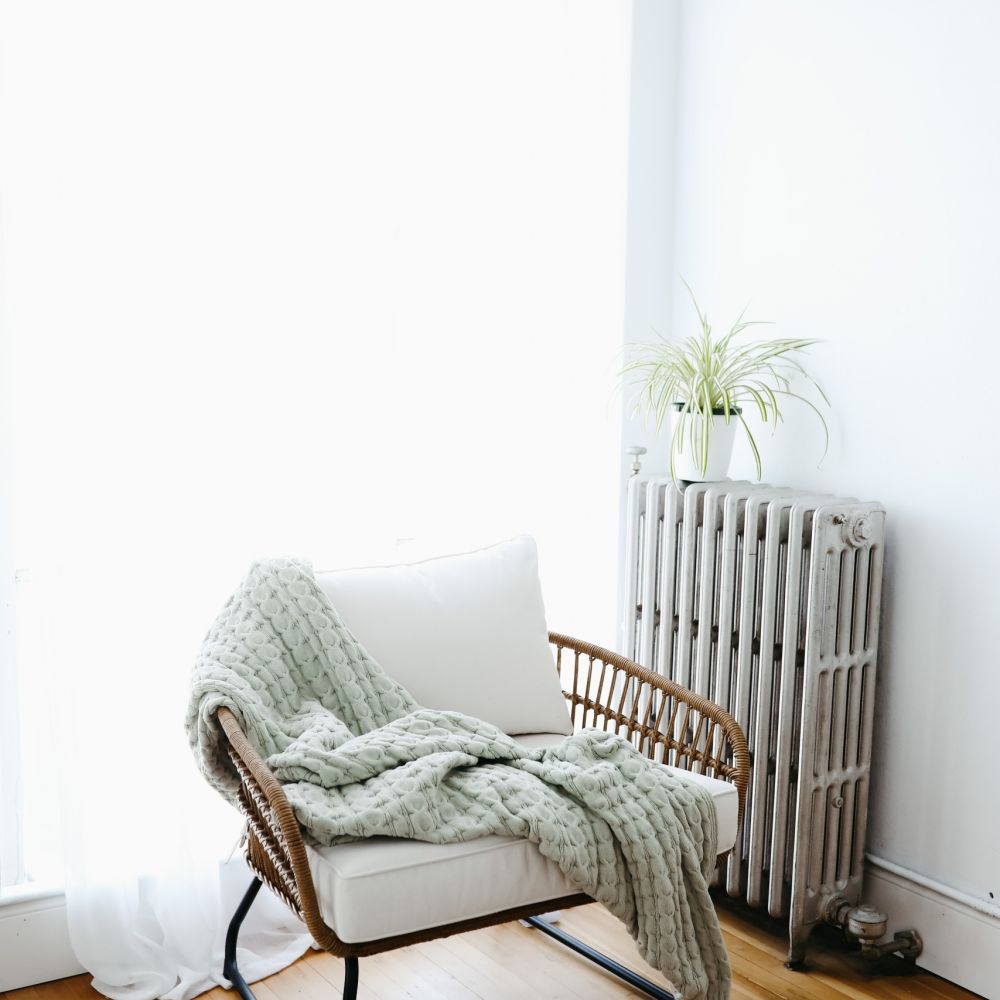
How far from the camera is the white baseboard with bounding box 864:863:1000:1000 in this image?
2062mm

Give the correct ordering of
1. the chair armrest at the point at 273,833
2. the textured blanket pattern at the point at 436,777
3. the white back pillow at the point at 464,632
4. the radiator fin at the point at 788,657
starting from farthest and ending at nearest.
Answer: the radiator fin at the point at 788,657, the white back pillow at the point at 464,632, the textured blanket pattern at the point at 436,777, the chair armrest at the point at 273,833

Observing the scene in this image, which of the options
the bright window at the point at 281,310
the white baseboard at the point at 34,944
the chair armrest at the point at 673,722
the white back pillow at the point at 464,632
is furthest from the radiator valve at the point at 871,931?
the white baseboard at the point at 34,944

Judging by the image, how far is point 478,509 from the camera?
101 inches

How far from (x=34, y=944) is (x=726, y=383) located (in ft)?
5.74

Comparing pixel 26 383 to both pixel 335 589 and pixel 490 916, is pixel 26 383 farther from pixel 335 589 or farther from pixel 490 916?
pixel 490 916

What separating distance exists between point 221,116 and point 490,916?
1534 mm

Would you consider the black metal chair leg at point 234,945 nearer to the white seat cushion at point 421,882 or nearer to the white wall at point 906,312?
the white seat cushion at point 421,882

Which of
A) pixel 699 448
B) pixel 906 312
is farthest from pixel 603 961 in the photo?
pixel 906 312

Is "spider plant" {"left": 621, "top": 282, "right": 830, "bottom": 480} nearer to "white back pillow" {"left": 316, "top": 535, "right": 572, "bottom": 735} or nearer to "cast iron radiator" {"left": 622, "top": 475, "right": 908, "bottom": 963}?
"cast iron radiator" {"left": 622, "top": 475, "right": 908, "bottom": 963}

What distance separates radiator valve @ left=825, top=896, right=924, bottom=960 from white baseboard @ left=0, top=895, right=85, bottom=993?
148 cm

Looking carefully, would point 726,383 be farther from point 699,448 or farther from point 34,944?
point 34,944

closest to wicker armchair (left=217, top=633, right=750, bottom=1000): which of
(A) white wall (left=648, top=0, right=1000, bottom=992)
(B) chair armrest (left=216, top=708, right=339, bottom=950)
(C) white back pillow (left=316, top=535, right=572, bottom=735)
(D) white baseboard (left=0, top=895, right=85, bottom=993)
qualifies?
(B) chair armrest (left=216, top=708, right=339, bottom=950)

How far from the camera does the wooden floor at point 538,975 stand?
2.05 metres

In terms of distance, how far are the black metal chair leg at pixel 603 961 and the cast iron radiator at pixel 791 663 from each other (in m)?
0.32
